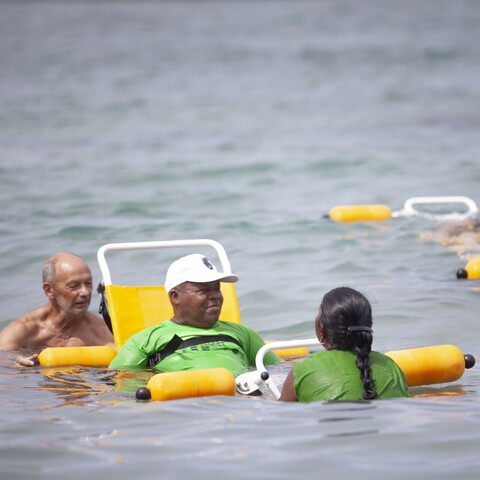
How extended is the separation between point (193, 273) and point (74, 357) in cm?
90

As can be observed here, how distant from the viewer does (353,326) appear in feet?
15.7

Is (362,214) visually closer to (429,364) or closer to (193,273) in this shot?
(193,273)

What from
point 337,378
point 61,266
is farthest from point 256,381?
point 61,266

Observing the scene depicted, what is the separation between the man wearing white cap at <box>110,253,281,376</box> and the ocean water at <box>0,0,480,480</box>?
0.29 m

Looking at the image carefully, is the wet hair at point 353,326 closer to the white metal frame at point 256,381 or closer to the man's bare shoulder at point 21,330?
the white metal frame at point 256,381

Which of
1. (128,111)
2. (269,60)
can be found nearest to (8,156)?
(128,111)

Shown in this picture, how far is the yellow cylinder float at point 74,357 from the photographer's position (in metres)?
6.25

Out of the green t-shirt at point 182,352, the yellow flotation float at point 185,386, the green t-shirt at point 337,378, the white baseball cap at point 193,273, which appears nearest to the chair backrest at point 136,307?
the green t-shirt at point 182,352

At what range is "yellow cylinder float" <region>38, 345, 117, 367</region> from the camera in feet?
20.5

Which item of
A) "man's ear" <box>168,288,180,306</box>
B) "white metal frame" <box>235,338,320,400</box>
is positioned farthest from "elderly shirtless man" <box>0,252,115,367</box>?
"white metal frame" <box>235,338,320,400</box>

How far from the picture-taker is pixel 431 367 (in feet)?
18.4

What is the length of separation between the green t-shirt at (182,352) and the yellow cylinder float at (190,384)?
632mm

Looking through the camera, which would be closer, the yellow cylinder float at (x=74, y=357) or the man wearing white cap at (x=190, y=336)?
the man wearing white cap at (x=190, y=336)

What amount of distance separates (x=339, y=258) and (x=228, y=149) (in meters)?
8.64
